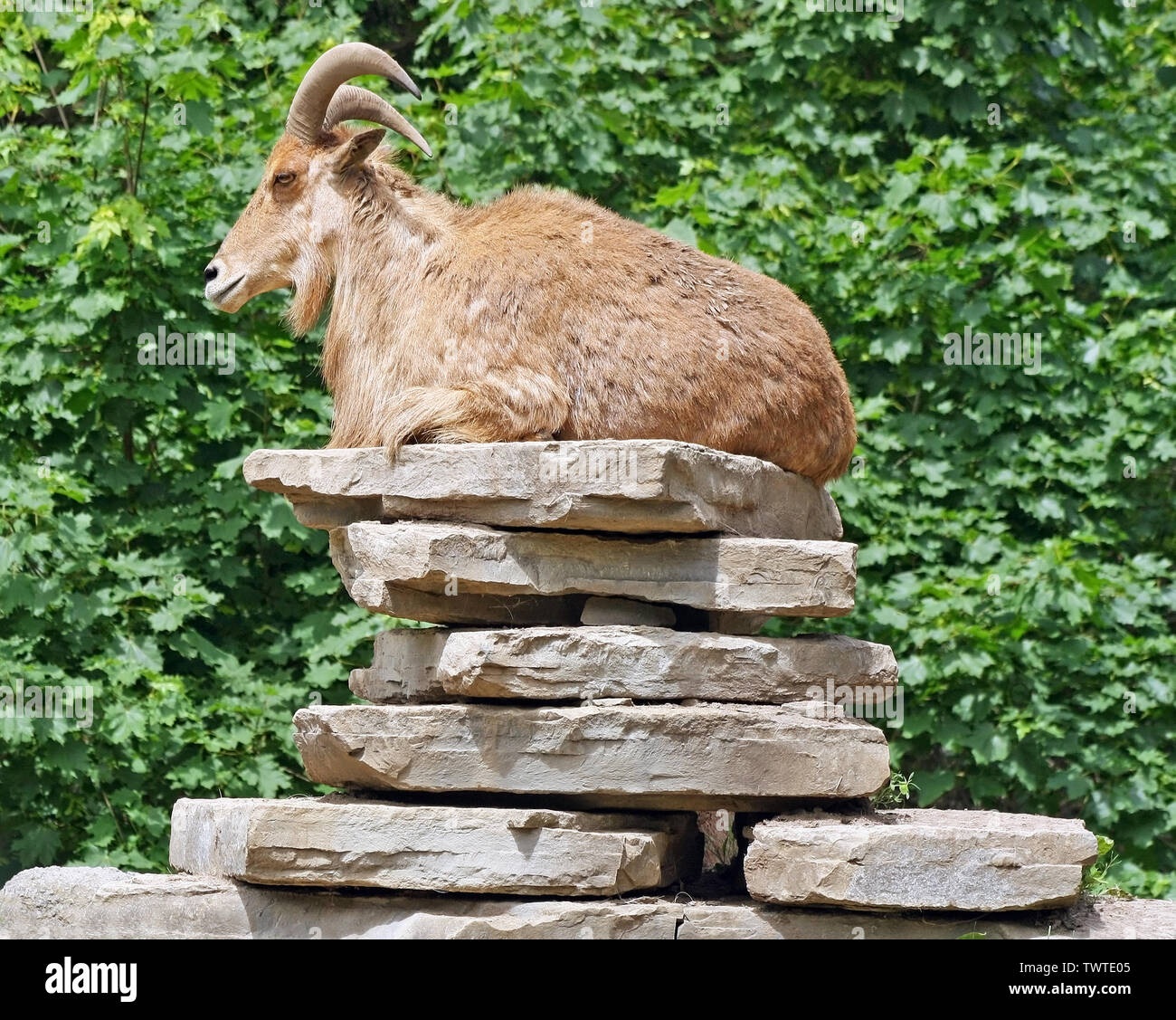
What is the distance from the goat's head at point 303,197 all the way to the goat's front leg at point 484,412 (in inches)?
47.7

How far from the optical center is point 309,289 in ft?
25.8

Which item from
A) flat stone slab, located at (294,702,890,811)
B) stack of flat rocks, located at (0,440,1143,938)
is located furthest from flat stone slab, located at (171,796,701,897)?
flat stone slab, located at (294,702,890,811)

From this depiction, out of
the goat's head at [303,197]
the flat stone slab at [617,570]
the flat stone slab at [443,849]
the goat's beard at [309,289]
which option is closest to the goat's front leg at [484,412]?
the flat stone slab at [617,570]

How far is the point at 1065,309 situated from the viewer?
11.3 meters

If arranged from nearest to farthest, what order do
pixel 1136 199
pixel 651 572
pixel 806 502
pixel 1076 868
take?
pixel 1076 868, pixel 651 572, pixel 806 502, pixel 1136 199

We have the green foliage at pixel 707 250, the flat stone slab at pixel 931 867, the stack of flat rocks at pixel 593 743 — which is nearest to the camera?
the flat stone slab at pixel 931 867

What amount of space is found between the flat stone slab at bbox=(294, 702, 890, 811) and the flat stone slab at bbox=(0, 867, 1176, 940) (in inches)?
18.4

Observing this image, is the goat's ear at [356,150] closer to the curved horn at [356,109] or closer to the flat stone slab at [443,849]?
the curved horn at [356,109]

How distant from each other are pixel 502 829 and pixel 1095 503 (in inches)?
237

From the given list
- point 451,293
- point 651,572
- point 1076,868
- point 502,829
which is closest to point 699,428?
point 651,572

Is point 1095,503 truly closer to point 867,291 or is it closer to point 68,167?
point 867,291

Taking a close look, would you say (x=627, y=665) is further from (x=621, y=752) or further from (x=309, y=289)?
(x=309, y=289)

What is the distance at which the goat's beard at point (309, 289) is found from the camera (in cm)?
781

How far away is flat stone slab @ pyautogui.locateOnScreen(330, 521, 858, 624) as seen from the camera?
6758 millimetres
